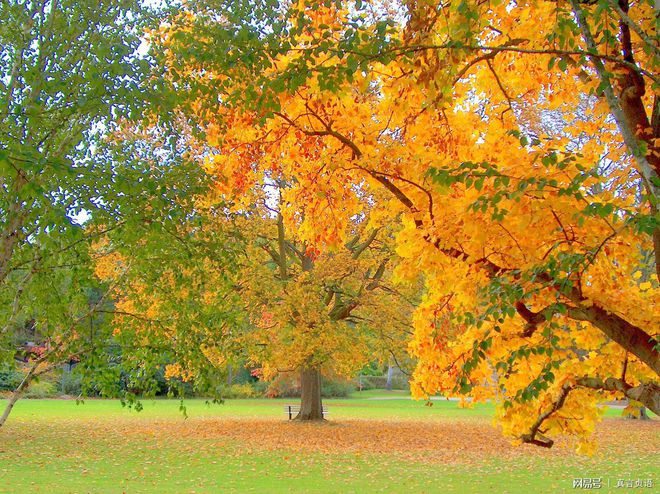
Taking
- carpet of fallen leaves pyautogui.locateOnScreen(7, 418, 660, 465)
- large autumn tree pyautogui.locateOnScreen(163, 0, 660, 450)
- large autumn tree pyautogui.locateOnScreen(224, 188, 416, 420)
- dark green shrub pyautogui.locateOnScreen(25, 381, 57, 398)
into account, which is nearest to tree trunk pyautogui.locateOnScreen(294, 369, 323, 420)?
large autumn tree pyautogui.locateOnScreen(224, 188, 416, 420)

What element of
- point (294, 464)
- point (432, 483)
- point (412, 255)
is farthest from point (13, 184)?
point (294, 464)

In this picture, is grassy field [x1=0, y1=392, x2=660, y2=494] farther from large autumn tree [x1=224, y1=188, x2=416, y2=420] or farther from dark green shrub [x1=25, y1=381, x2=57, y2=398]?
dark green shrub [x1=25, y1=381, x2=57, y2=398]

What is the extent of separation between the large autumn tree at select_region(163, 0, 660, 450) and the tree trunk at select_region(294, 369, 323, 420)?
16420 mm

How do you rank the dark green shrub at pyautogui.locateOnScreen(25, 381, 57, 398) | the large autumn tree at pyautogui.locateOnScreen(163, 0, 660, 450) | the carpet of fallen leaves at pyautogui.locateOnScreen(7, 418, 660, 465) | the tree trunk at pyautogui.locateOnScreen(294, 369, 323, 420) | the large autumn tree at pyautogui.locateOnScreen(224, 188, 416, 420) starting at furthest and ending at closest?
the dark green shrub at pyautogui.locateOnScreen(25, 381, 57, 398) < the tree trunk at pyautogui.locateOnScreen(294, 369, 323, 420) < the large autumn tree at pyautogui.locateOnScreen(224, 188, 416, 420) < the carpet of fallen leaves at pyautogui.locateOnScreen(7, 418, 660, 465) < the large autumn tree at pyautogui.locateOnScreen(163, 0, 660, 450)

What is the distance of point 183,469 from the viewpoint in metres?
12.5

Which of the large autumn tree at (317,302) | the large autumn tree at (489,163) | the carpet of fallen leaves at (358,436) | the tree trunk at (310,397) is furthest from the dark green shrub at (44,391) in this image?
the large autumn tree at (489,163)

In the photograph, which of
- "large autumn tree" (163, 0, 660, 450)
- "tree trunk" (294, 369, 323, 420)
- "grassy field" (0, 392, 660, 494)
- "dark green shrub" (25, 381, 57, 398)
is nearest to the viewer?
"large autumn tree" (163, 0, 660, 450)

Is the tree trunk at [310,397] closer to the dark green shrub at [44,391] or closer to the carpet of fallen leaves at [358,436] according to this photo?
the carpet of fallen leaves at [358,436]

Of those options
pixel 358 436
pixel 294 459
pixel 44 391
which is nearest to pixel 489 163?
pixel 294 459

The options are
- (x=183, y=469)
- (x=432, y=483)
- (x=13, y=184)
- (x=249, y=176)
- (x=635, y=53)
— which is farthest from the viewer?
(x=183, y=469)

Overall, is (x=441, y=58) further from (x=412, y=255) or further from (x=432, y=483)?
(x=432, y=483)

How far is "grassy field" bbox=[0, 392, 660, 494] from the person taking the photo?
11.0 metres

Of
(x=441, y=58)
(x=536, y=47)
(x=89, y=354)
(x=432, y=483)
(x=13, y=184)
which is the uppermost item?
(x=536, y=47)

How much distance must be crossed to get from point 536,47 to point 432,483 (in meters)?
9.03
